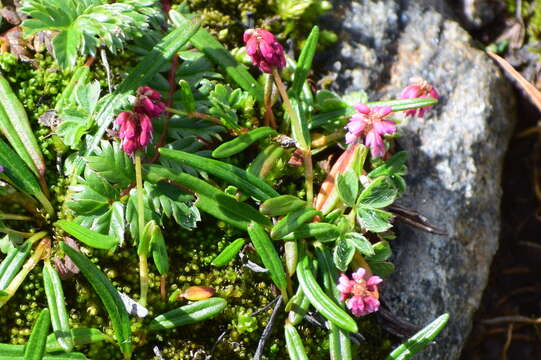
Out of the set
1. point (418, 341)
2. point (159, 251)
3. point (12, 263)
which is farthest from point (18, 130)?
point (418, 341)

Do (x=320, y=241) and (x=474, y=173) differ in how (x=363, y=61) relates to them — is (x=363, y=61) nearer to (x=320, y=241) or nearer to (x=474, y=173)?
(x=474, y=173)

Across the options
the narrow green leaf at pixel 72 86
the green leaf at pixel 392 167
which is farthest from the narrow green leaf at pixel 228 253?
the narrow green leaf at pixel 72 86

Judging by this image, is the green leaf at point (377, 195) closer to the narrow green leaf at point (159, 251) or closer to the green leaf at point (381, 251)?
the green leaf at point (381, 251)

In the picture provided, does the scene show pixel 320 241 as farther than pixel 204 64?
No

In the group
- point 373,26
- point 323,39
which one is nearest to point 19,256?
point 323,39

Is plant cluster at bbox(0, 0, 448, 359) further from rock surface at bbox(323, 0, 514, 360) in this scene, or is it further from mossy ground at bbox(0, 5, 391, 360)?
rock surface at bbox(323, 0, 514, 360)

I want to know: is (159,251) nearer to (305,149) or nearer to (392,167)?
(305,149)
